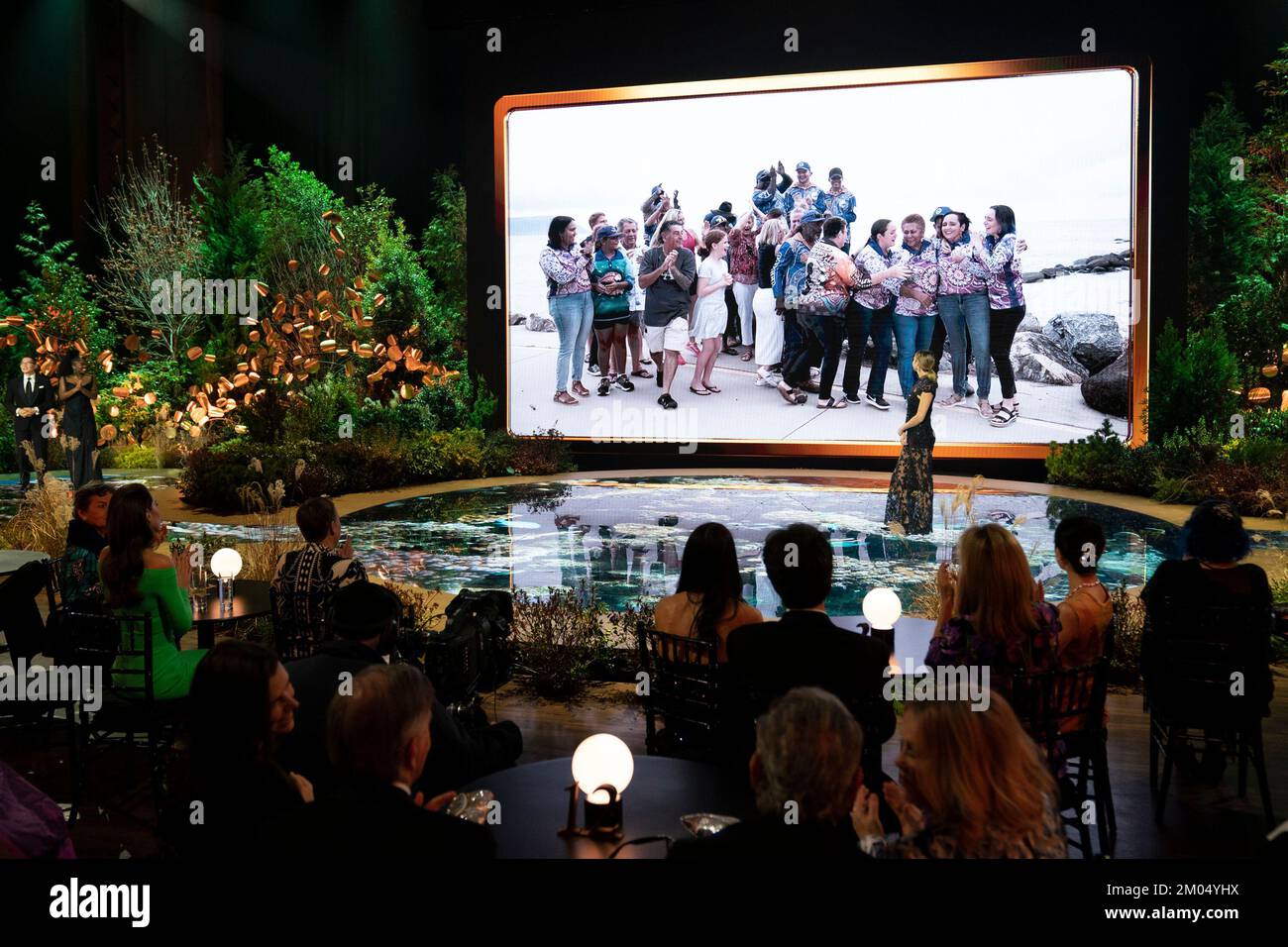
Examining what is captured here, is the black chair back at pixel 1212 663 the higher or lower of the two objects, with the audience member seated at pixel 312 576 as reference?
lower

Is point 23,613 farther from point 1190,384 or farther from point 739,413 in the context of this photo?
point 1190,384

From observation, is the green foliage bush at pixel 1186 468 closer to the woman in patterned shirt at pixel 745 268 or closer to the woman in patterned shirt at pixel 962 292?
Answer: the woman in patterned shirt at pixel 962 292

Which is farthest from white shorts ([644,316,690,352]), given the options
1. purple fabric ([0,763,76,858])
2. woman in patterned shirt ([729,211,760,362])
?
purple fabric ([0,763,76,858])

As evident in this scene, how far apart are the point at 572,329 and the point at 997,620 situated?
44.6 feet

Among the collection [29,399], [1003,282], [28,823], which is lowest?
[28,823]

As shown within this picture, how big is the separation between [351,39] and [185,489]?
37.4 feet

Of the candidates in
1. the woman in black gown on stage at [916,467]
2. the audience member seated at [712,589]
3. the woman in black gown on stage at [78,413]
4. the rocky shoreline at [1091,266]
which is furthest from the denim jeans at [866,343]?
the audience member seated at [712,589]

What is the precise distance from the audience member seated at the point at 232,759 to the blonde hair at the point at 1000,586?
1.95 m

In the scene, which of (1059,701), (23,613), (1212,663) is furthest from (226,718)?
(1212,663)

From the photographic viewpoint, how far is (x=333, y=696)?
276 cm

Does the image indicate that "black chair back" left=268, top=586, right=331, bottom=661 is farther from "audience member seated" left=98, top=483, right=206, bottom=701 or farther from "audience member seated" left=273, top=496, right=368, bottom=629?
"audience member seated" left=98, top=483, right=206, bottom=701

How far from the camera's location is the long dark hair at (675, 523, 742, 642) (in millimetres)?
3463

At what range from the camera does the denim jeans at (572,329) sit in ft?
53.5
